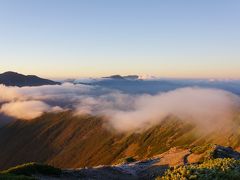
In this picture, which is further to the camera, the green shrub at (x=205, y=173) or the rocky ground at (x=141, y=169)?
the rocky ground at (x=141, y=169)

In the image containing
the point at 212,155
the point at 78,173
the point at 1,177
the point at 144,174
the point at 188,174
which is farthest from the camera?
the point at 212,155

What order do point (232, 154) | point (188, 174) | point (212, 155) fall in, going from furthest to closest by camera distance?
point (232, 154) < point (212, 155) < point (188, 174)

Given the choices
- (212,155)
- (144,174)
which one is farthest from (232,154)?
(144,174)

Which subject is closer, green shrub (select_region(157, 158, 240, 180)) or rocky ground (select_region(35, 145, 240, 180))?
green shrub (select_region(157, 158, 240, 180))

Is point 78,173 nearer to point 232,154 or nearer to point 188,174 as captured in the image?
point 188,174

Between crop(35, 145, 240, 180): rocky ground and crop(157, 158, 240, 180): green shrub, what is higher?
crop(157, 158, 240, 180): green shrub

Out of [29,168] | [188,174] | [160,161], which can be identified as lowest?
[160,161]

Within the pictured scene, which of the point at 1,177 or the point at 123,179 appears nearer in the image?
the point at 1,177

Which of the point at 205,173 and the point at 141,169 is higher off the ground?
the point at 205,173

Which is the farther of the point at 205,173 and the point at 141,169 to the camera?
the point at 141,169

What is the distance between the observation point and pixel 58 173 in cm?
3681

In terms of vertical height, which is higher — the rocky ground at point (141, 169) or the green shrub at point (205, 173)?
the green shrub at point (205, 173)

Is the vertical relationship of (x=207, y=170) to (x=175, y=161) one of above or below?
above

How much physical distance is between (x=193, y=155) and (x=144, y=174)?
44.8 feet
